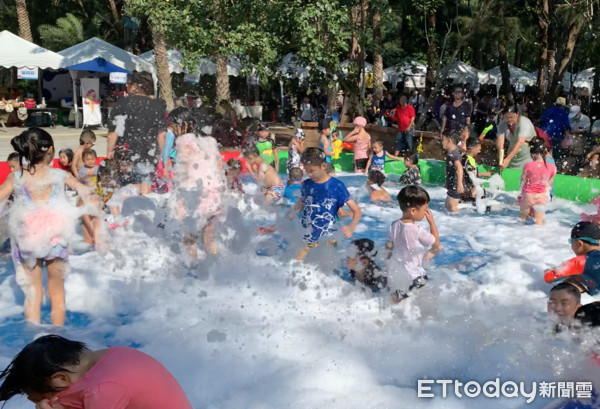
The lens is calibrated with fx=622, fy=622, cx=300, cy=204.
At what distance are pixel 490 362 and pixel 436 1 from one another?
42.3ft

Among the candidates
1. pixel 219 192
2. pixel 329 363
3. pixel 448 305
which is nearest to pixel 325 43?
pixel 219 192

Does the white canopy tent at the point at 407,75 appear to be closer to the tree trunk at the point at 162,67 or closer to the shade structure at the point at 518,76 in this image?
the shade structure at the point at 518,76

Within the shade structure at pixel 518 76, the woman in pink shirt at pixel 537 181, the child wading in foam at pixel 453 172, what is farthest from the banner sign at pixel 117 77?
the shade structure at pixel 518 76

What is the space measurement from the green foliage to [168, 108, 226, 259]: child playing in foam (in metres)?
27.1

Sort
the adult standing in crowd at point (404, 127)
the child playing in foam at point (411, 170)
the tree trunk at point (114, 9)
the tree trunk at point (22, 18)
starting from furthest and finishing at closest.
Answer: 1. the tree trunk at point (114, 9)
2. the tree trunk at point (22, 18)
3. the adult standing in crowd at point (404, 127)
4. the child playing in foam at point (411, 170)

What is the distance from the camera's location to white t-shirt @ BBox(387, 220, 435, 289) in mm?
4797

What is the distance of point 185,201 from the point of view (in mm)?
6625

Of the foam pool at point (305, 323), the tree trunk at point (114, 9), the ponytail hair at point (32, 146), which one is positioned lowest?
the foam pool at point (305, 323)

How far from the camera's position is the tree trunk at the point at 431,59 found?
18016mm

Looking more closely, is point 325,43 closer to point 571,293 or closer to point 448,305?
point 448,305

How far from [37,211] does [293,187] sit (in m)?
5.08

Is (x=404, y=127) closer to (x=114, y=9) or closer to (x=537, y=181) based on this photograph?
(x=537, y=181)

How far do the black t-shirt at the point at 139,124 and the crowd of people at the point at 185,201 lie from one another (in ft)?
0.04

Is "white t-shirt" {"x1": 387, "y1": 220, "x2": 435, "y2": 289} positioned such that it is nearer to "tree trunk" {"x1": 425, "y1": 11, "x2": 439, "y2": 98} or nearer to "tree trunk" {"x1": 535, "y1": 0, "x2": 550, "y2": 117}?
"tree trunk" {"x1": 425, "y1": 11, "x2": 439, "y2": 98}
